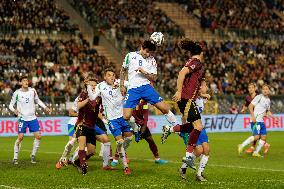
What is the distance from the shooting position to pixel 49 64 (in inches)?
1697

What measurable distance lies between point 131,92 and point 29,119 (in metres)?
4.46

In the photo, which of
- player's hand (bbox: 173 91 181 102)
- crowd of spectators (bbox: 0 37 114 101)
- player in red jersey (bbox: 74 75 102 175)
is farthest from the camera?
crowd of spectators (bbox: 0 37 114 101)

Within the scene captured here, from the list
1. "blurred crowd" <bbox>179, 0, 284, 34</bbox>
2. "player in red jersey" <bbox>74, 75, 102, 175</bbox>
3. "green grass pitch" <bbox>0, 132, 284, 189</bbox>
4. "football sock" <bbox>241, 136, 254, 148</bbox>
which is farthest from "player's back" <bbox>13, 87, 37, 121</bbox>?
"blurred crowd" <bbox>179, 0, 284, 34</bbox>

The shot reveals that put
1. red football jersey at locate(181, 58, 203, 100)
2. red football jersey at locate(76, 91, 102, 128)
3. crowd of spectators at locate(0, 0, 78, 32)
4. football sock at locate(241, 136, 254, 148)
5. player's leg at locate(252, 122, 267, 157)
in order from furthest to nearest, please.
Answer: crowd of spectators at locate(0, 0, 78, 32), football sock at locate(241, 136, 254, 148), player's leg at locate(252, 122, 267, 157), red football jersey at locate(76, 91, 102, 128), red football jersey at locate(181, 58, 203, 100)

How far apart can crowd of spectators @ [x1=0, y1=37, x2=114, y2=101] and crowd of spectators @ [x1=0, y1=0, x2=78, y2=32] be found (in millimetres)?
1614

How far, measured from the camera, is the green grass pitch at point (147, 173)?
14078 millimetres

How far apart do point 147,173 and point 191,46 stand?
3.44 metres

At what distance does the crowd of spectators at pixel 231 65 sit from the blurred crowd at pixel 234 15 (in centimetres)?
293

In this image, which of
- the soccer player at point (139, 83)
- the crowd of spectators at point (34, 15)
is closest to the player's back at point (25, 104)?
the soccer player at point (139, 83)

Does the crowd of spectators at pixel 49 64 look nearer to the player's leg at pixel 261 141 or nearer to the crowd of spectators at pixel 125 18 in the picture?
the crowd of spectators at pixel 125 18

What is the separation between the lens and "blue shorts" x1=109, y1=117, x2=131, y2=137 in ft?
55.7

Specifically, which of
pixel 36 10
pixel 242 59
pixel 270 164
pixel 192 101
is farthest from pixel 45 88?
pixel 192 101

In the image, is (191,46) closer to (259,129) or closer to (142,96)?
(142,96)

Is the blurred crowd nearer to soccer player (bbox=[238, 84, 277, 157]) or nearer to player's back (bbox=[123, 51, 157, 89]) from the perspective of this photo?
soccer player (bbox=[238, 84, 277, 157])
